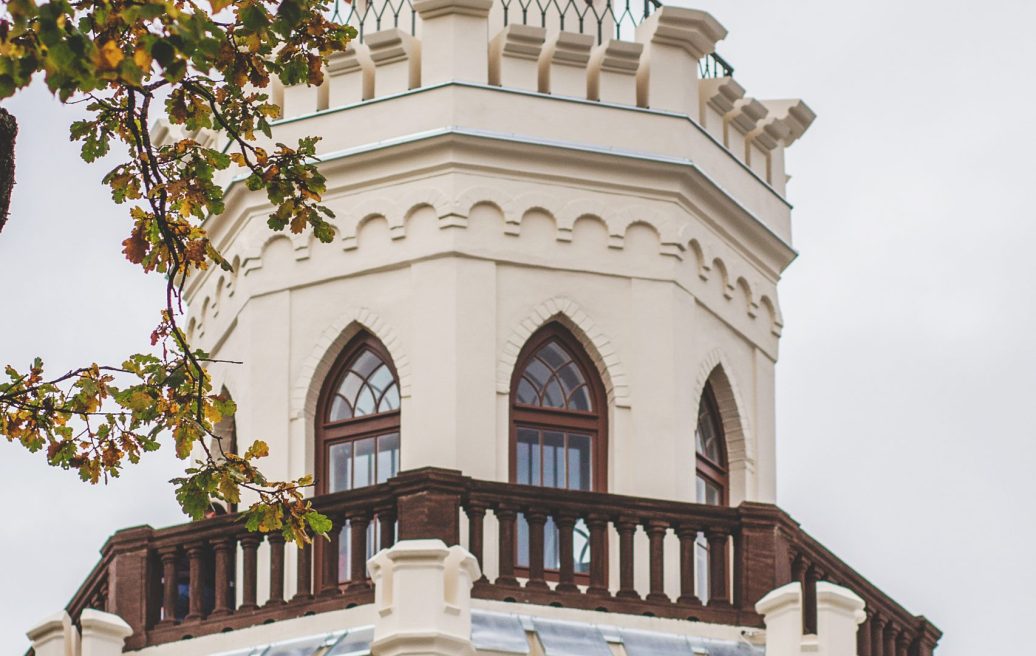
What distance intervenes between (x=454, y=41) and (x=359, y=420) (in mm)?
2649

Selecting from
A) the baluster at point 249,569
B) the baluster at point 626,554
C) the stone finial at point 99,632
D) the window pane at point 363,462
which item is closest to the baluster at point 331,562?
the baluster at point 249,569

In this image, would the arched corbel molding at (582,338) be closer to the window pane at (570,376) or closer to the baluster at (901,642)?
the window pane at (570,376)

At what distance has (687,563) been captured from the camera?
716 inches

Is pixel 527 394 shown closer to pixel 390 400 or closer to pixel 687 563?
pixel 390 400

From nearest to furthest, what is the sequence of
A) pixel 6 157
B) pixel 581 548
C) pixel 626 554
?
pixel 6 157, pixel 626 554, pixel 581 548

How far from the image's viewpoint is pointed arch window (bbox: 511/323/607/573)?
19.2 meters

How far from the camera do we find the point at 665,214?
20.0m

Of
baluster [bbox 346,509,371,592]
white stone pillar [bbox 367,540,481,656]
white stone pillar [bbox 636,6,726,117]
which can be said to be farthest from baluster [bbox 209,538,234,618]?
white stone pillar [bbox 636,6,726,117]

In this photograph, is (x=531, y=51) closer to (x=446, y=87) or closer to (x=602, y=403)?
(x=446, y=87)

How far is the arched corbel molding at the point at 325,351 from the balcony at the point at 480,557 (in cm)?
132

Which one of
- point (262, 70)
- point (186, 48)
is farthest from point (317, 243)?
point (186, 48)

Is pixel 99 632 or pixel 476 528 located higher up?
pixel 476 528

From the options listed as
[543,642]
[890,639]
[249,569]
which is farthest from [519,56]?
[890,639]

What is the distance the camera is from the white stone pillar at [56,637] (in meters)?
18.0
